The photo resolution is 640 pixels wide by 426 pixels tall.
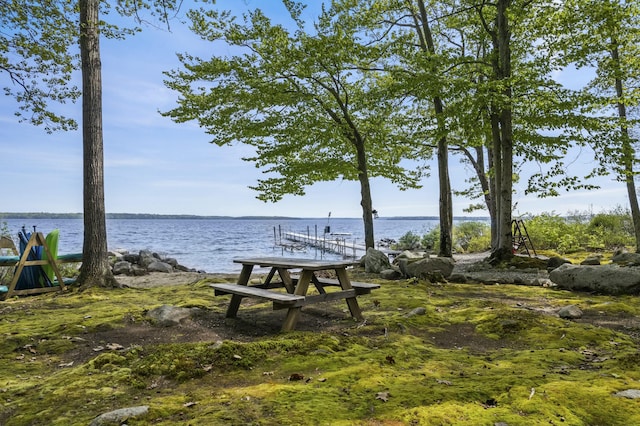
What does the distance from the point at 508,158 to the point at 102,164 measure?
34.7 ft

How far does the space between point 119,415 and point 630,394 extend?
126 inches

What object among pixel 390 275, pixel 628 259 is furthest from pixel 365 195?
pixel 628 259

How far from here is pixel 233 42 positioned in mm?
13828

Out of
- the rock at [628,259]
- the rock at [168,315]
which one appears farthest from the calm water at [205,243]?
the rock at [628,259]

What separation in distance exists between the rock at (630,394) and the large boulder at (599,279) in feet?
18.8

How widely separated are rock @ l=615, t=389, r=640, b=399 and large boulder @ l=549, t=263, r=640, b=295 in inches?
225

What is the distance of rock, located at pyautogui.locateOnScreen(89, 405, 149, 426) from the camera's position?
2.45m

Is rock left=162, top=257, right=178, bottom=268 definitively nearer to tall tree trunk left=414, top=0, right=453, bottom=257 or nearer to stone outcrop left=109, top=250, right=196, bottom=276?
stone outcrop left=109, top=250, right=196, bottom=276

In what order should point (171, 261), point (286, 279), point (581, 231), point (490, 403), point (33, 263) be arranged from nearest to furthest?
point (490, 403), point (286, 279), point (33, 263), point (171, 261), point (581, 231)

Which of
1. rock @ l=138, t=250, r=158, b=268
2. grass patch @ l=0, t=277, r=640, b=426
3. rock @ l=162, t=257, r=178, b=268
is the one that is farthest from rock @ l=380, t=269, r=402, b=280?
rock @ l=162, t=257, r=178, b=268

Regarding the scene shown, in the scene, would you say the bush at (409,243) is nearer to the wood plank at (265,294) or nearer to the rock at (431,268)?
the rock at (431,268)

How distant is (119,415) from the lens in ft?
8.23

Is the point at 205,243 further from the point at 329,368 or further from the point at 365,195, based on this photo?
the point at 329,368

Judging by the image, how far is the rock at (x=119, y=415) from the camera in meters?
2.45
